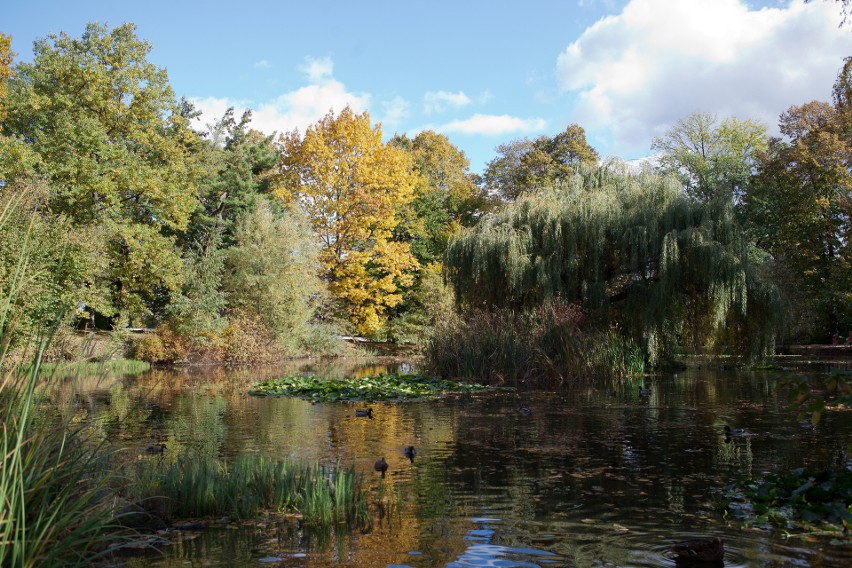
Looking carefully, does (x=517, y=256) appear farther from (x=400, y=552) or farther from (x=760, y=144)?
(x=760, y=144)

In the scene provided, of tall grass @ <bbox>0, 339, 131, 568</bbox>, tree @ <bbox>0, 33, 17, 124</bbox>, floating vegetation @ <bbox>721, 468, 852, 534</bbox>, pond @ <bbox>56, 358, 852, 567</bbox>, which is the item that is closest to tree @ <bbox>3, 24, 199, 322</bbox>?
tree @ <bbox>0, 33, 17, 124</bbox>

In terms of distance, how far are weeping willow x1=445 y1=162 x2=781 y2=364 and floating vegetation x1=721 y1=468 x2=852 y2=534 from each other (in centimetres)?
1169

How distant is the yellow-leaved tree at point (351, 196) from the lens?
32031 millimetres

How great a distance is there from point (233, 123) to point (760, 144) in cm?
2994

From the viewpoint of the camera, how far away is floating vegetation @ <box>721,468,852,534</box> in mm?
5407

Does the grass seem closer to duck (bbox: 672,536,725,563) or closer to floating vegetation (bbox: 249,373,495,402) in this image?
duck (bbox: 672,536,725,563)

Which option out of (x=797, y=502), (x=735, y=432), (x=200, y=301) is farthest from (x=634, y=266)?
(x=200, y=301)

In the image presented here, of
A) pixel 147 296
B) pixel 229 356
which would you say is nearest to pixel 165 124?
pixel 147 296

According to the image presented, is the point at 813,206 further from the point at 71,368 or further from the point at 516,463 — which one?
the point at 71,368

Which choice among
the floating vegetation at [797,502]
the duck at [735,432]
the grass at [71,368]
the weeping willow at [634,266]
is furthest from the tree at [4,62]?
the floating vegetation at [797,502]

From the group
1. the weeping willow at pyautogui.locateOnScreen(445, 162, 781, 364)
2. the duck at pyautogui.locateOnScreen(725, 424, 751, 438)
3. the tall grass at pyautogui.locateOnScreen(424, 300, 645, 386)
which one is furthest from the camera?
the weeping willow at pyautogui.locateOnScreen(445, 162, 781, 364)

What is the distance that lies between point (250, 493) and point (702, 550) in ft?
11.4

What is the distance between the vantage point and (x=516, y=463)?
801cm

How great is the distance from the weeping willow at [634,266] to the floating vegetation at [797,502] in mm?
11691
